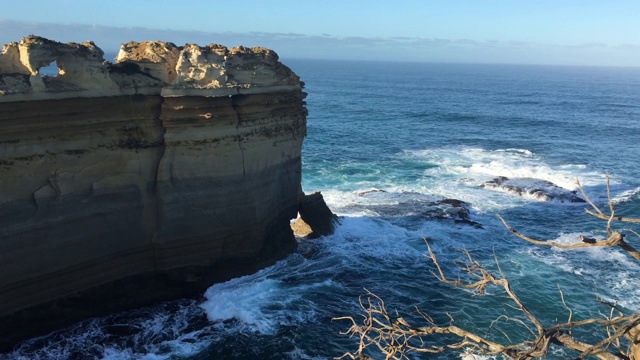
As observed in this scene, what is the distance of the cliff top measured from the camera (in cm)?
1495

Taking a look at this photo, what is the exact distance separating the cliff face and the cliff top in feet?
0.13

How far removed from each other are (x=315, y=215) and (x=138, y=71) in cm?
1062

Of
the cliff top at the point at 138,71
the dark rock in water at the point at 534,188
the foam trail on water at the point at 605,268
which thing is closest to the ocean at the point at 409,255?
the foam trail on water at the point at 605,268

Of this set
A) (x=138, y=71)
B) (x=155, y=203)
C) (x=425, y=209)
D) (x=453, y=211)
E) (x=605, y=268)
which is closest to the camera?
(x=138, y=71)

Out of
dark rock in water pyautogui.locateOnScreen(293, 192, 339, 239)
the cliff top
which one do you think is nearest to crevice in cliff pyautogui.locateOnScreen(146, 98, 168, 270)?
the cliff top

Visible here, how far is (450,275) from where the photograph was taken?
21438 mm

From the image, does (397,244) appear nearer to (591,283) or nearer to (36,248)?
(591,283)

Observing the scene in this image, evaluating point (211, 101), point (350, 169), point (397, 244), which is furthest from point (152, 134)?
point (350, 169)

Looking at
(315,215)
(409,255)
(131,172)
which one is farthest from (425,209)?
(131,172)

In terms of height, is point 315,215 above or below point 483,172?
above

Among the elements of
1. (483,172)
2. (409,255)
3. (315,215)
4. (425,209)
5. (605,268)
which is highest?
(315,215)

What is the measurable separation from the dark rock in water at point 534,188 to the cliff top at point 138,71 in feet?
62.2

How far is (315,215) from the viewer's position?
24422 mm

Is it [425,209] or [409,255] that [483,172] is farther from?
[409,255]
